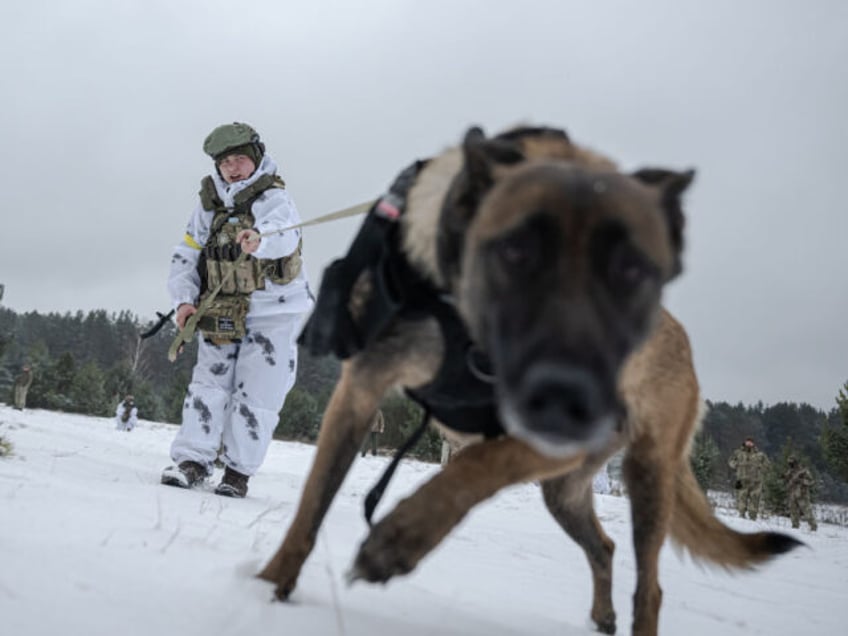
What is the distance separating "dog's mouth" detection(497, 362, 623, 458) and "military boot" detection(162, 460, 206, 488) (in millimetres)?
4120

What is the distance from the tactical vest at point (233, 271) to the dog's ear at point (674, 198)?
3.71 metres

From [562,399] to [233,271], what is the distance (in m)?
4.16

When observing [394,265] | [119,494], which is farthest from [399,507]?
[119,494]

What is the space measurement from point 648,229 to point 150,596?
159cm

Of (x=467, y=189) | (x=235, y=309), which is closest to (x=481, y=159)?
(x=467, y=189)

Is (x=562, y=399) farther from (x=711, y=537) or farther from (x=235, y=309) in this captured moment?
(x=235, y=309)

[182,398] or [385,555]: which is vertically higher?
[385,555]

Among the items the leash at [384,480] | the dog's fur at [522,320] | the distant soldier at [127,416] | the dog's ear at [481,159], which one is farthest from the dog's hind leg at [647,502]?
the distant soldier at [127,416]

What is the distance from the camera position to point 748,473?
18.8 metres

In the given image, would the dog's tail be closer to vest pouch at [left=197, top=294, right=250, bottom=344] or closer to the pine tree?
vest pouch at [left=197, top=294, right=250, bottom=344]

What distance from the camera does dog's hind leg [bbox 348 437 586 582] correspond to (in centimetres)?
152

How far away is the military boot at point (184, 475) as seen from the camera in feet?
15.9

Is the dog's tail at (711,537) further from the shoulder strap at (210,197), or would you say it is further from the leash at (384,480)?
the shoulder strap at (210,197)

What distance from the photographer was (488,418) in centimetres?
208
